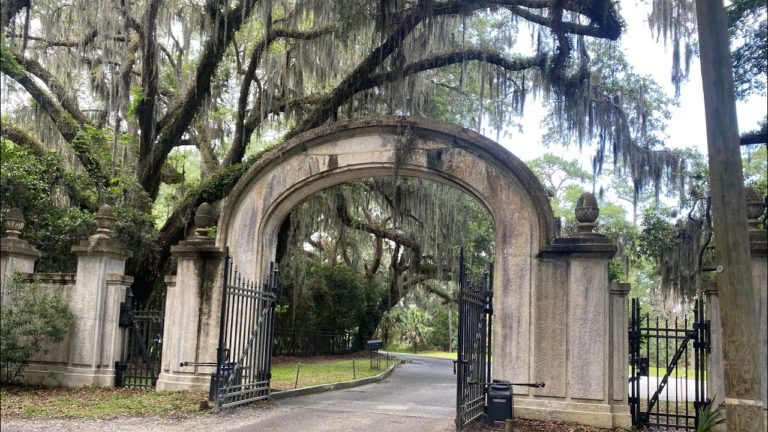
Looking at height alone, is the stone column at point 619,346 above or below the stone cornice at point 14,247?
below

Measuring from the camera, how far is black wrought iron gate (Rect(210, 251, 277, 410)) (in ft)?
31.5

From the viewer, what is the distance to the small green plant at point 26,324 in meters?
10.1

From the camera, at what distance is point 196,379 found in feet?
35.0

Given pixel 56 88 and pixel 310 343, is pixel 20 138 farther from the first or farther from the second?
pixel 310 343

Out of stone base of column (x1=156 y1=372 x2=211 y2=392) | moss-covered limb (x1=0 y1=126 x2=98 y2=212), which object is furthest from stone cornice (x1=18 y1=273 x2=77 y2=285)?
moss-covered limb (x1=0 y1=126 x2=98 y2=212)

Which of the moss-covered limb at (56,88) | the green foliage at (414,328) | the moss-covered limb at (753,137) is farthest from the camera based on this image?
the green foliage at (414,328)

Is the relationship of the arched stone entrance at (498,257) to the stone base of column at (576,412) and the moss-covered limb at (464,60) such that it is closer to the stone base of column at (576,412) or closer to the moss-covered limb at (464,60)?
the stone base of column at (576,412)

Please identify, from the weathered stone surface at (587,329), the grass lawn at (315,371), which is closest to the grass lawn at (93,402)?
the grass lawn at (315,371)

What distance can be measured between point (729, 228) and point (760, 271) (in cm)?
251

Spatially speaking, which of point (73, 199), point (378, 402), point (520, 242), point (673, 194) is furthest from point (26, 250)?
point (673, 194)

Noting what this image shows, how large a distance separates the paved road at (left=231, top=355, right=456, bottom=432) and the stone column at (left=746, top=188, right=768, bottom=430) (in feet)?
12.8

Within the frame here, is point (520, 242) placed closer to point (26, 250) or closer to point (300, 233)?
point (26, 250)

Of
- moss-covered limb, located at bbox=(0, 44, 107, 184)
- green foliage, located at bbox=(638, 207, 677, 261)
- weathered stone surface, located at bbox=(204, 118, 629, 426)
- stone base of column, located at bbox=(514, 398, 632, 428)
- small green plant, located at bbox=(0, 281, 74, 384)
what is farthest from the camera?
green foliage, located at bbox=(638, 207, 677, 261)

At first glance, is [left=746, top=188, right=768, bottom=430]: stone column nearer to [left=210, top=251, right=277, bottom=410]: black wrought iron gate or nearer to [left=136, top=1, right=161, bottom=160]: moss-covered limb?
[left=210, top=251, right=277, bottom=410]: black wrought iron gate
